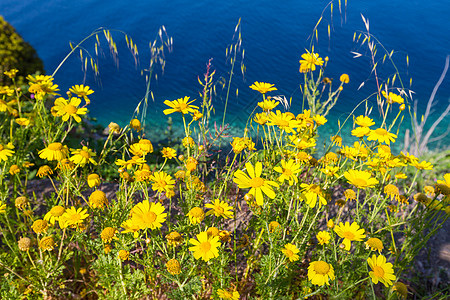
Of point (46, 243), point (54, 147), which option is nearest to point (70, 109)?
point (54, 147)

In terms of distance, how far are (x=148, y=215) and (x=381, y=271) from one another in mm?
1098

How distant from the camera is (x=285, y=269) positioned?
188 cm

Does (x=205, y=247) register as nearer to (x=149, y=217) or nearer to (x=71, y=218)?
(x=149, y=217)

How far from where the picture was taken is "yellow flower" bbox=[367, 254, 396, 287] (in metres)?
1.53

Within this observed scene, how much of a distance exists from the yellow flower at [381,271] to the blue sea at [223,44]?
15.3 ft

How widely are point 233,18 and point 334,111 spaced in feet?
16.1

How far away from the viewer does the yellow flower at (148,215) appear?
146 centimetres

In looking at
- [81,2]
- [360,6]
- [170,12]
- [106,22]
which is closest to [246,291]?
[106,22]

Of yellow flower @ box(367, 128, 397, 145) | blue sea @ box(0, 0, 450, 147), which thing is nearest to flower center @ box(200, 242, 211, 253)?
yellow flower @ box(367, 128, 397, 145)

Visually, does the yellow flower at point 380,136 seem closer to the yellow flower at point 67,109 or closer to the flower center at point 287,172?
the flower center at point 287,172

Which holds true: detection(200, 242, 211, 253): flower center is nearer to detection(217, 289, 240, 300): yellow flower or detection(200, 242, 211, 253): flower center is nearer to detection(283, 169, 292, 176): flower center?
detection(217, 289, 240, 300): yellow flower

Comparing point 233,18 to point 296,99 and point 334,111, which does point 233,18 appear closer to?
point 296,99

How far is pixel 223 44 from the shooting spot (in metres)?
8.95

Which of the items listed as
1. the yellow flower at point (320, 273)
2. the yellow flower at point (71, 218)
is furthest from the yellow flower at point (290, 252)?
the yellow flower at point (71, 218)
